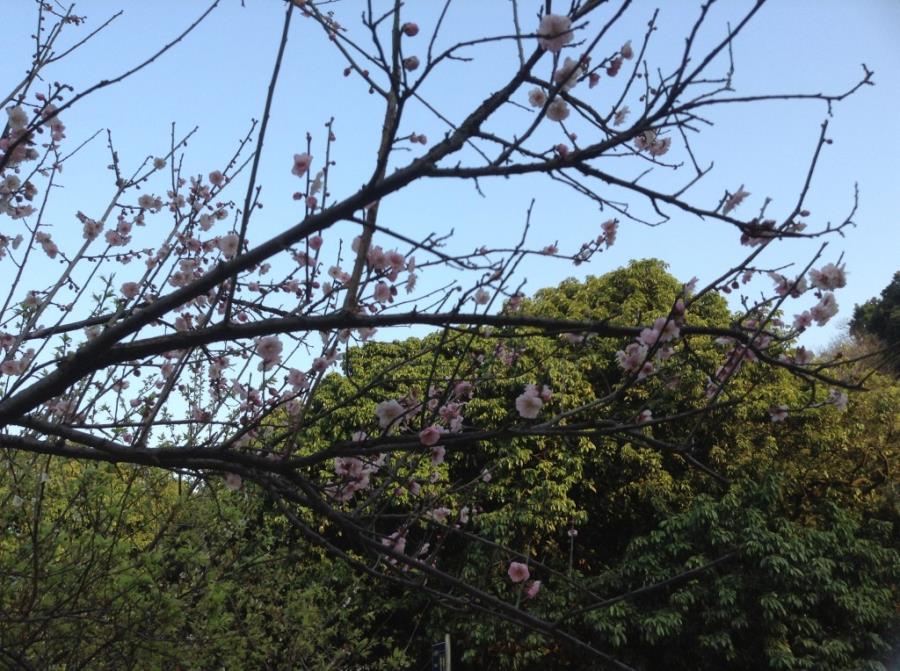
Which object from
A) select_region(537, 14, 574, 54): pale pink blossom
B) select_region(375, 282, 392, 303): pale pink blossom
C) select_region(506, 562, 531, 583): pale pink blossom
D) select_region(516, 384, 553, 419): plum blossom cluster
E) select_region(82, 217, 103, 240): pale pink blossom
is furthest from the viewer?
select_region(82, 217, 103, 240): pale pink blossom

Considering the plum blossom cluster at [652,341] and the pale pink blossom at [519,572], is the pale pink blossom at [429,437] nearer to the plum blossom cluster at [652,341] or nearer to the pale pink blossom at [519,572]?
the plum blossom cluster at [652,341]

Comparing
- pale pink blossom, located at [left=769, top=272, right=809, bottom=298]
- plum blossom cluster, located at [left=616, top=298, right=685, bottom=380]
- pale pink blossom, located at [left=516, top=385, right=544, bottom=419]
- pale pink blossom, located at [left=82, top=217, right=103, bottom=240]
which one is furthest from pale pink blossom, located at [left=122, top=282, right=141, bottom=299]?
pale pink blossom, located at [left=769, top=272, right=809, bottom=298]

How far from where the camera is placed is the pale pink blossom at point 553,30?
192cm

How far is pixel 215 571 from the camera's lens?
13.6 feet

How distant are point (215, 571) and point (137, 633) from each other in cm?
84

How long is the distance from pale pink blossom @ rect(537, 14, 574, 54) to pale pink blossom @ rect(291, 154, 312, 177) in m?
0.94

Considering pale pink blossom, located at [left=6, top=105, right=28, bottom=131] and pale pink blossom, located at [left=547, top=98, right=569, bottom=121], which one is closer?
pale pink blossom, located at [left=547, top=98, right=569, bottom=121]

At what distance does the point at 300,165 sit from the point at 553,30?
3.32 ft

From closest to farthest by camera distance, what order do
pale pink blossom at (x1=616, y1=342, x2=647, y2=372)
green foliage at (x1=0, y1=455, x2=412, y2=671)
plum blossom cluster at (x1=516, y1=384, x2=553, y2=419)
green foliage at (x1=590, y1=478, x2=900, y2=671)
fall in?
1. pale pink blossom at (x1=616, y1=342, x2=647, y2=372)
2. plum blossom cluster at (x1=516, y1=384, x2=553, y2=419)
3. green foliage at (x1=0, y1=455, x2=412, y2=671)
4. green foliage at (x1=590, y1=478, x2=900, y2=671)

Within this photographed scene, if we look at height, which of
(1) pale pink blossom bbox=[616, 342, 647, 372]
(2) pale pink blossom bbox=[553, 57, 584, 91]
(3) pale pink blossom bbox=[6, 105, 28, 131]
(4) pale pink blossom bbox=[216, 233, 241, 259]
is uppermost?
(3) pale pink blossom bbox=[6, 105, 28, 131]

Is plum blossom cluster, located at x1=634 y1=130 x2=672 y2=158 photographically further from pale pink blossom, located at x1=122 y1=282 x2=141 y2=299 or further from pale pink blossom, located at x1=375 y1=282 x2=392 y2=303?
pale pink blossom, located at x1=122 y1=282 x2=141 y2=299

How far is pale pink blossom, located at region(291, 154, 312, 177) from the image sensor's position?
2588 mm

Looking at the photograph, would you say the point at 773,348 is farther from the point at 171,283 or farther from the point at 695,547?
the point at 695,547

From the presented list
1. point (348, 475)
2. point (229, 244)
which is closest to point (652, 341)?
point (348, 475)
